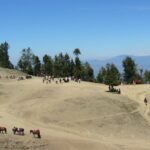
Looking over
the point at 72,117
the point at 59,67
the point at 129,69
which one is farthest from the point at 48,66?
the point at 72,117

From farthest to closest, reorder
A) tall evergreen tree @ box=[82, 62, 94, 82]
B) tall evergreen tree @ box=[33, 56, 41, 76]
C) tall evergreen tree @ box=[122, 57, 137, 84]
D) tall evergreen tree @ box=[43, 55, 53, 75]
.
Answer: tall evergreen tree @ box=[33, 56, 41, 76], tall evergreen tree @ box=[43, 55, 53, 75], tall evergreen tree @ box=[82, 62, 94, 82], tall evergreen tree @ box=[122, 57, 137, 84]

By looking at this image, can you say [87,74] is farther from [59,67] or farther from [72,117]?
[72,117]

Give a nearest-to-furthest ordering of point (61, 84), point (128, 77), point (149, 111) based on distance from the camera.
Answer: point (149, 111), point (61, 84), point (128, 77)

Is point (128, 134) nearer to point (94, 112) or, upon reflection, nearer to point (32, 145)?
point (94, 112)

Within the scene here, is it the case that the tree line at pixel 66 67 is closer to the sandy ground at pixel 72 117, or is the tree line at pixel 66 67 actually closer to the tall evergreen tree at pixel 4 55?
the tall evergreen tree at pixel 4 55

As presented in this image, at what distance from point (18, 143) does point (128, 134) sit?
23.6 meters

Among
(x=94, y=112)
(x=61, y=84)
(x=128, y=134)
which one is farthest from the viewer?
(x=61, y=84)

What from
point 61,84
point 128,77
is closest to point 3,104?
point 61,84

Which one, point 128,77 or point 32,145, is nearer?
point 32,145

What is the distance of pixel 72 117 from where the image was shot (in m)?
77.9

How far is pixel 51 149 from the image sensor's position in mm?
56938

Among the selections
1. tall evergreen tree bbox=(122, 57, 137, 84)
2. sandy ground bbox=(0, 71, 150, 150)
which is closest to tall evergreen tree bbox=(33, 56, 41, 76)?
tall evergreen tree bbox=(122, 57, 137, 84)

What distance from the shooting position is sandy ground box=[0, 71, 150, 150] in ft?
199

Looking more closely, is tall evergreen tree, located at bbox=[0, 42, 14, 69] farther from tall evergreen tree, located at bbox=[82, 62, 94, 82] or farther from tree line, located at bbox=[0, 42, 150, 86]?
tall evergreen tree, located at bbox=[82, 62, 94, 82]
